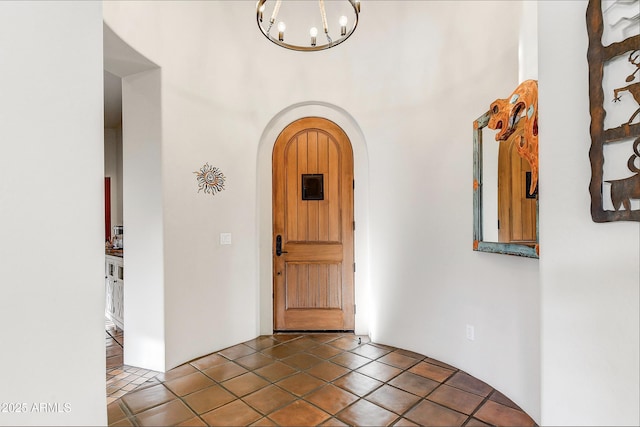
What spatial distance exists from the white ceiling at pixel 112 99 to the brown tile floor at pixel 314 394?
3296mm

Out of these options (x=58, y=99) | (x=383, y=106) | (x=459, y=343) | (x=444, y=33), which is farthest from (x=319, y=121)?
(x=58, y=99)

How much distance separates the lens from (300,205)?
145 inches

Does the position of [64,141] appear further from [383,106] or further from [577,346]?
[383,106]

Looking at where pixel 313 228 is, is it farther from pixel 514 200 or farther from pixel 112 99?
pixel 112 99

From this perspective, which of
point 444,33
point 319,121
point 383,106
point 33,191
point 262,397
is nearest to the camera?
point 33,191

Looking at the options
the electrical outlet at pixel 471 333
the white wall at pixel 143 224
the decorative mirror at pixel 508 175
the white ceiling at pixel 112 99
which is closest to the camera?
the decorative mirror at pixel 508 175

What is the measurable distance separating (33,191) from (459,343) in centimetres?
289

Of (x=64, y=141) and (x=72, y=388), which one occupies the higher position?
(x=64, y=141)

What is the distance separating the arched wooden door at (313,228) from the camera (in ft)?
12.0

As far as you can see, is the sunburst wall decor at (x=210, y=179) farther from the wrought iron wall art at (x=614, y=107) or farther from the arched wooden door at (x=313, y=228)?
the wrought iron wall art at (x=614, y=107)

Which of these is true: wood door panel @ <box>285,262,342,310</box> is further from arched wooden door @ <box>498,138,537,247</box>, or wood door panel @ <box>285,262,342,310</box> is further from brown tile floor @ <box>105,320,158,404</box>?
arched wooden door @ <box>498,138,537,247</box>

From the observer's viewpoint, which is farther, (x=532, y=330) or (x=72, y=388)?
(x=532, y=330)

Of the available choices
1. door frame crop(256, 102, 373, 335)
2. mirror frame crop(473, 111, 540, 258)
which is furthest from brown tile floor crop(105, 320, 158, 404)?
mirror frame crop(473, 111, 540, 258)

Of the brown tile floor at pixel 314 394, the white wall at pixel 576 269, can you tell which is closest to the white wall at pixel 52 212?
the white wall at pixel 576 269
